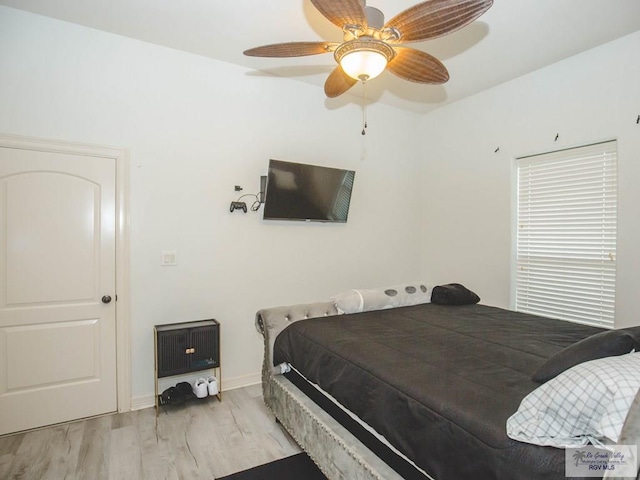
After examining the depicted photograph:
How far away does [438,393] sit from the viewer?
1.39 m

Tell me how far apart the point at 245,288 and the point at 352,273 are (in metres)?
1.26

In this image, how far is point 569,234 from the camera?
126 inches

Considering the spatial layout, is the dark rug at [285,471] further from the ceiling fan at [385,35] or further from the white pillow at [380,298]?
the ceiling fan at [385,35]

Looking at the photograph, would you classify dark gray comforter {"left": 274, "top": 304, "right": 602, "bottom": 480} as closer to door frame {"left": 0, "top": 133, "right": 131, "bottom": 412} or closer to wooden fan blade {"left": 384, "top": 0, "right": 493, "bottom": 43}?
door frame {"left": 0, "top": 133, "right": 131, "bottom": 412}

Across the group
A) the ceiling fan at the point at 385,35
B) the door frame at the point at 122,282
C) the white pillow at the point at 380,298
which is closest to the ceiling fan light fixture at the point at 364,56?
the ceiling fan at the point at 385,35

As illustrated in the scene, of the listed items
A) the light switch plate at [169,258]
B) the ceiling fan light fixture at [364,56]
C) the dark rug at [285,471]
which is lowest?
the dark rug at [285,471]

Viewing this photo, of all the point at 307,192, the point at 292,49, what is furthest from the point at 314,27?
the point at 307,192

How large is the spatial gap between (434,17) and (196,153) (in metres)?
2.23

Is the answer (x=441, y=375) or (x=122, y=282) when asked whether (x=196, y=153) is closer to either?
(x=122, y=282)

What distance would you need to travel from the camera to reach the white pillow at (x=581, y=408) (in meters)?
0.98

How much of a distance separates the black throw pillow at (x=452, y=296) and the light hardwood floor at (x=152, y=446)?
1677 millimetres

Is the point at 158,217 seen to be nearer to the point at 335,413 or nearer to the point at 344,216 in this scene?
the point at 344,216

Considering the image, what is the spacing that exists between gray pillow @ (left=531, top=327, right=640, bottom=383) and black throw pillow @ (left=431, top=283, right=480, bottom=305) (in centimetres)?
168

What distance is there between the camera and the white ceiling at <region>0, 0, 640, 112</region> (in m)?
2.45
